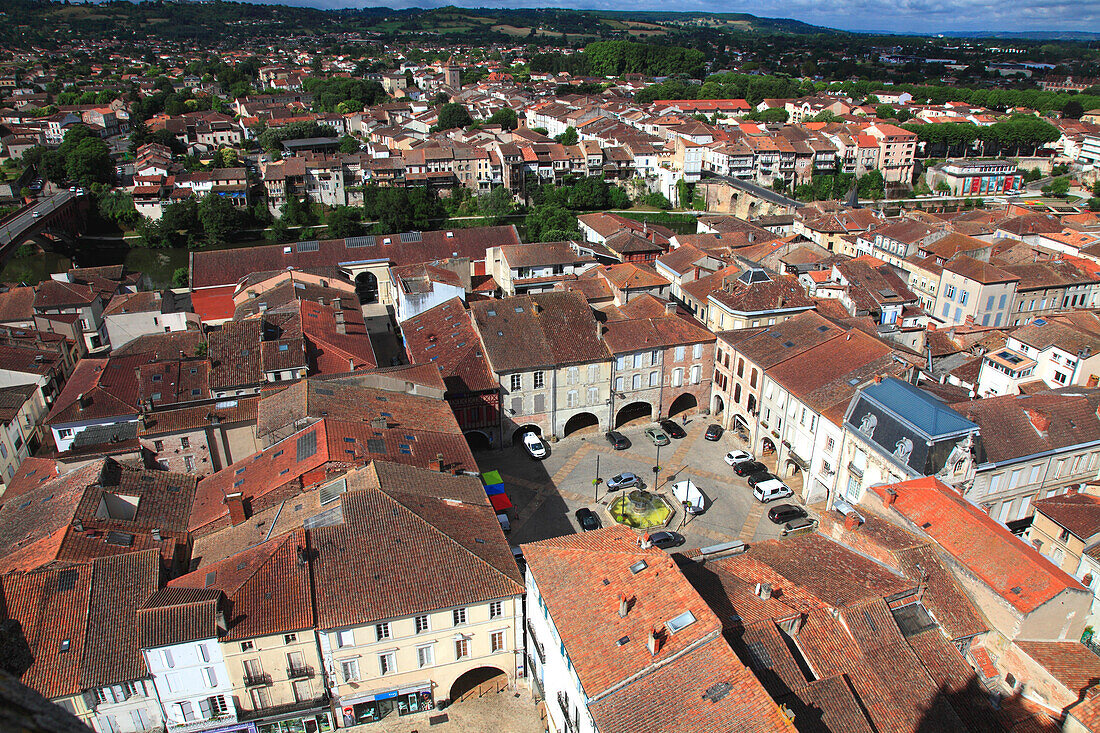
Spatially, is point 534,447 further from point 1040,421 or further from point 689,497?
point 1040,421

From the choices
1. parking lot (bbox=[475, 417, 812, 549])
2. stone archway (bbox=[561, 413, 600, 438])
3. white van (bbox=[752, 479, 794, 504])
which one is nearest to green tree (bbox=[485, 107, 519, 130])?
stone archway (bbox=[561, 413, 600, 438])

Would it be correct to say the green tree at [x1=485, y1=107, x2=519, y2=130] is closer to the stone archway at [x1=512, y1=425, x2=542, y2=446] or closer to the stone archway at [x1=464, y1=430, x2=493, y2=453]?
the stone archway at [x1=512, y1=425, x2=542, y2=446]

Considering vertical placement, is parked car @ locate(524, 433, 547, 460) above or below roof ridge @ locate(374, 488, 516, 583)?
below

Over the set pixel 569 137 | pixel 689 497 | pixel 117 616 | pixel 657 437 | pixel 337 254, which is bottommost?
pixel 657 437

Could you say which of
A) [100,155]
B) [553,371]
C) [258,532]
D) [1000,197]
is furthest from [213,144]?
[1000,197]

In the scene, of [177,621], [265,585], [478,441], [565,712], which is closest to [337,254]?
[478,441]

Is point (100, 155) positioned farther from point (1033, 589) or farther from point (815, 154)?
point (1033, 589)

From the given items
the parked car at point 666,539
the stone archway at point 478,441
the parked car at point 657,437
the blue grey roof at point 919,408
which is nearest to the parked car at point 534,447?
the stone archway at point 478,441
